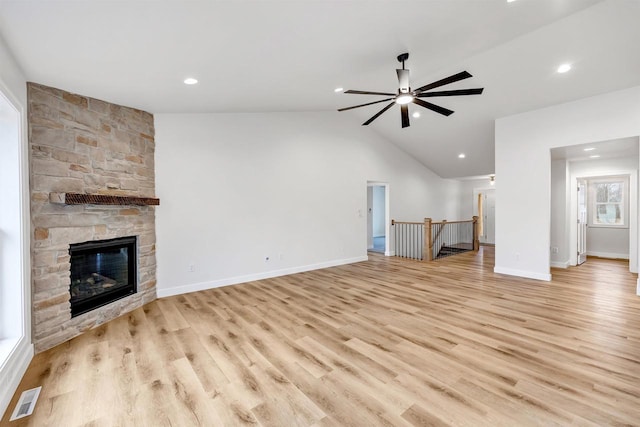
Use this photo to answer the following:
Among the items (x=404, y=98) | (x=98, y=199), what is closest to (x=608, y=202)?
(x=404, y=98)

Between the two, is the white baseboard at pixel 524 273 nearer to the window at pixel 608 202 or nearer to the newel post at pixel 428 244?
the newel post at pixel 428 244

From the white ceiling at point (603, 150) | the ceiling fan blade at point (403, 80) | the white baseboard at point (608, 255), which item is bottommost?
the white baseboard at point (608, 255)

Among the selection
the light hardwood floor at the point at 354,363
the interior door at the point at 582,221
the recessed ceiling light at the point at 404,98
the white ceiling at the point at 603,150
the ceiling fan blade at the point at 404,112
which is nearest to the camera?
the light hardwood floor at the point at 354,363

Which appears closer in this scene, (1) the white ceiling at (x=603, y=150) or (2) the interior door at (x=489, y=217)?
(1) the white ceiling at (x=603, y=150)

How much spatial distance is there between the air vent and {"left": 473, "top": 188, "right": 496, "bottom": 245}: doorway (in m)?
11.1

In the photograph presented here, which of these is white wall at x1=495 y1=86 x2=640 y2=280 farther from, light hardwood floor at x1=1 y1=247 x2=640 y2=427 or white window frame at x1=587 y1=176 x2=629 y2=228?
white window frame at x1=587 y1=176 x2=629 y2=228

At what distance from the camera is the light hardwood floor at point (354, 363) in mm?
1824

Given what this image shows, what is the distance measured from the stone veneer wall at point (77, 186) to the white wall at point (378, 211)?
30.6 ft

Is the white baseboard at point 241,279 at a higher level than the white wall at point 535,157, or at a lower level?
lower

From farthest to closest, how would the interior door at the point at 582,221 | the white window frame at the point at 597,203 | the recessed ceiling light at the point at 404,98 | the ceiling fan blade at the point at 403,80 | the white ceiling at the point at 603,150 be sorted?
the white window frame at the point at 597,203
the interior door at the point at 582,221
the white ceiling at the point at 603,150
the recessed ceiling light at the point at 404,98
the ceiling fan blade at the point at 403,80

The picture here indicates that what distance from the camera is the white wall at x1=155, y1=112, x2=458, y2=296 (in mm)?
4398

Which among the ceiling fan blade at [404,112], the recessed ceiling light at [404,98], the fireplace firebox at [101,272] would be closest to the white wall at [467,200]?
the ceiling fan blade at [404,112]

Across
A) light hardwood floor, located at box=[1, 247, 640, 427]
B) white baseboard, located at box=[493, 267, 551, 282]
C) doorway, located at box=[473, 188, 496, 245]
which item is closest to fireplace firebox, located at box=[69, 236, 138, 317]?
light hardwood floor, located at box=[1, 247, 640, 427]

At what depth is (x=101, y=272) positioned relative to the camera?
3.52 m
